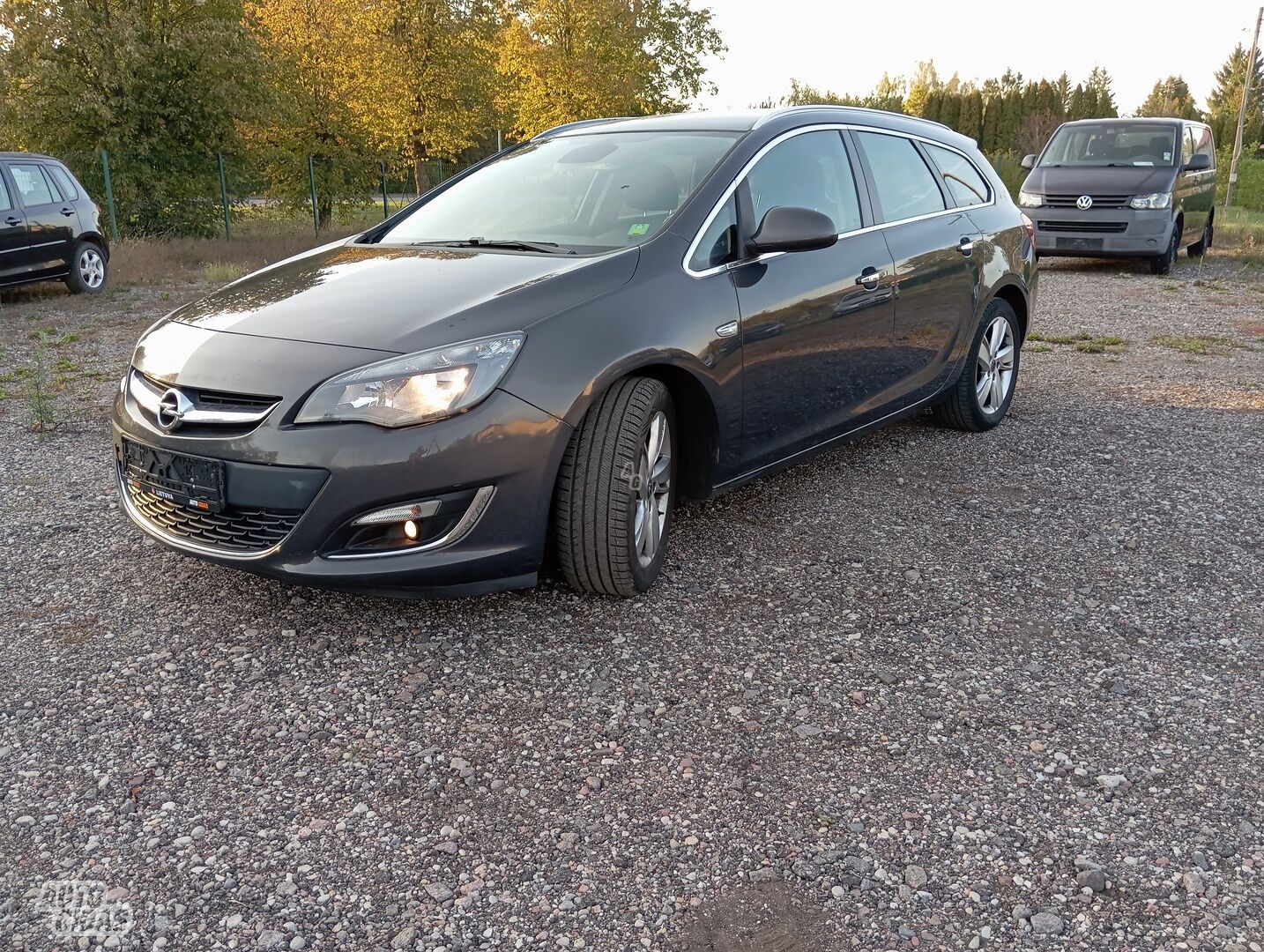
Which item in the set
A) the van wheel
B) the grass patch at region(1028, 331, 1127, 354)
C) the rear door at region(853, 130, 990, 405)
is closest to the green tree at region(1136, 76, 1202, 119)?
the van wheel

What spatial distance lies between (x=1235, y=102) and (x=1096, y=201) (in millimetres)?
63341

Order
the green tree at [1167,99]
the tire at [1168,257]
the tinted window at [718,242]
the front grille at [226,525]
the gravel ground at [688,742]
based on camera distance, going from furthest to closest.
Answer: the green tree at [1167,99]
the tire at [1168,257]
the tinted window at [718,242]
the front grille at [226,525]
the gravel ground at [688,742]

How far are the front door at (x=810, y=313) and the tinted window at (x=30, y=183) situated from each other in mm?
9975

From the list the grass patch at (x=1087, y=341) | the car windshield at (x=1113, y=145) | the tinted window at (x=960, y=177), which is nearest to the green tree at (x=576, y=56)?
the car windshield at (x=1113, y=145)

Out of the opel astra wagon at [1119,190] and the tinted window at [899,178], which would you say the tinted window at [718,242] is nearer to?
the tinted window at [899,178]

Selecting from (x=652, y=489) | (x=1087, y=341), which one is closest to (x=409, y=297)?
(x=652, y=489)

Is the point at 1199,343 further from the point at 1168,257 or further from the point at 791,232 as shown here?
the point at 791,232

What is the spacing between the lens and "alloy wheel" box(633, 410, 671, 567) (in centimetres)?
360

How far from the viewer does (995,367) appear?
235 inches

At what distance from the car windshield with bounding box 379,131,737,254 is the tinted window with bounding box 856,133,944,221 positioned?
3.06ft

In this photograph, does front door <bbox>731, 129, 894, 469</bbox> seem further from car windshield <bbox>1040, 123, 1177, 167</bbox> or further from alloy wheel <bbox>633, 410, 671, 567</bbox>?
car windshield <bbox>1040, 123, 1177, 167</bbox>

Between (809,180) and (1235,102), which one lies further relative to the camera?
(1235,102)

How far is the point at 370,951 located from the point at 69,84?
67.8 ft

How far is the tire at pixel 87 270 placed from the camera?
1227 centimetres
